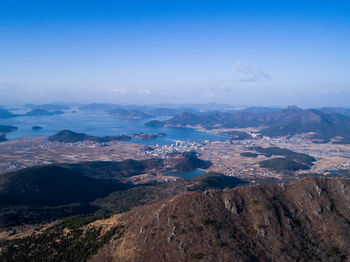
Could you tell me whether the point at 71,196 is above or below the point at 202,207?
below

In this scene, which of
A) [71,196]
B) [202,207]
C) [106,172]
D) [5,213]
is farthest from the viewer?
[106,172]

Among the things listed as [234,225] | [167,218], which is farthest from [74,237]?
[234,225]

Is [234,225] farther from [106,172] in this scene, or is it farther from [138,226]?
[106,172]

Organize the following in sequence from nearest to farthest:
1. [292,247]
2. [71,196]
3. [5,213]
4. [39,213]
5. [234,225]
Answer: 1. [292,247]
2. [234,225]
3. [5,213]
4. [39,213]
5. [71,196]

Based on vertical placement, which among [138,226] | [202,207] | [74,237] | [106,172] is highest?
[202,207]

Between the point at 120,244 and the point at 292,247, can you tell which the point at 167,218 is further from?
the point at 292,247

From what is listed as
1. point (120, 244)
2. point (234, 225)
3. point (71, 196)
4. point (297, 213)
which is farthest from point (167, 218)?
point (71, 196)

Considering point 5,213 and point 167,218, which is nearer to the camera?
point 167,218
